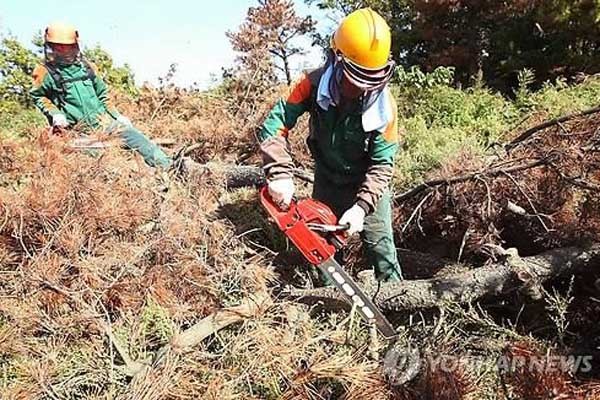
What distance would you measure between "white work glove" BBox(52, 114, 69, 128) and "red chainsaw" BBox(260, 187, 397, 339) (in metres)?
2.21

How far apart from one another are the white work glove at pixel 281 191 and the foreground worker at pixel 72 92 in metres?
1.71

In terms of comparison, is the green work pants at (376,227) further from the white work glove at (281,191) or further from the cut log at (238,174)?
the cut log at (238,174)

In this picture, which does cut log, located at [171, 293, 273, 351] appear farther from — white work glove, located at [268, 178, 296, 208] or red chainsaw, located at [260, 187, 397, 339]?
white work glove, located at [268, 178, 296, 208]

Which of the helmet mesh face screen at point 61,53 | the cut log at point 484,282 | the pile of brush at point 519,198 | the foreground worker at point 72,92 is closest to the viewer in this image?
the cut log at point 484,282

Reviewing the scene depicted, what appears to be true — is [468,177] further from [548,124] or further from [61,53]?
[61,53]

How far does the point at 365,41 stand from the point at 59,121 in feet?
8.30

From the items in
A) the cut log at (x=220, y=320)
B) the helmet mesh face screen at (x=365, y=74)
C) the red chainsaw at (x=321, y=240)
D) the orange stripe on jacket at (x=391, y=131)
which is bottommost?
the cut log at (x=220, y=320)

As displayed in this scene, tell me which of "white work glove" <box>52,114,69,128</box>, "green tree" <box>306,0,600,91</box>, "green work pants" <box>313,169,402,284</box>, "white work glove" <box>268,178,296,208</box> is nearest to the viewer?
"white work glove" <box>268,178,296,208</box>

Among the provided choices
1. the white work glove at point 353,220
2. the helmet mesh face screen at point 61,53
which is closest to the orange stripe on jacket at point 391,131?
the white work glove at point 353,220

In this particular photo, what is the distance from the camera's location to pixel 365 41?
240cm

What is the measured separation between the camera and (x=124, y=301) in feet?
8.71

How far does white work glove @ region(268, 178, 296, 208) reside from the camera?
2564 millimetres

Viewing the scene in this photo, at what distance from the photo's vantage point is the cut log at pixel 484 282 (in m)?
2.68

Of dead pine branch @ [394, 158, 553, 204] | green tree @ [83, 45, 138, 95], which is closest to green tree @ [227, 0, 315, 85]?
green tree @ [83, 45, 138, 95]
